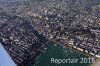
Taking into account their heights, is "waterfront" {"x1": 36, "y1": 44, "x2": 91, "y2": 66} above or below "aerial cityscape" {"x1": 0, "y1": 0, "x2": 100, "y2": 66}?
below

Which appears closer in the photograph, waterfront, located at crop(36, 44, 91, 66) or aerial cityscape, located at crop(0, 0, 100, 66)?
waterfront, located at crop(36, 44, 91, 66)

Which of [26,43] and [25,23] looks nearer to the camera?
[26,43]

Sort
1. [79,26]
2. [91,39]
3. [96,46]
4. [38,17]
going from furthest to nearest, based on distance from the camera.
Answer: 1. [38,17]
2. [79,26]
3. [91,39]
4. [96,46]

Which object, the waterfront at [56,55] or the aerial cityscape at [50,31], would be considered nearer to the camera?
the waterfront at [56,55]

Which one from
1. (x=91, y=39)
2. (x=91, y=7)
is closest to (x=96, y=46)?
(x=91, y=39)

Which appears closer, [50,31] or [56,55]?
[56,55]

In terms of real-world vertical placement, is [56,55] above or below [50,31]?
below

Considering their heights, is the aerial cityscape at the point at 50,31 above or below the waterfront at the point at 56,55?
above

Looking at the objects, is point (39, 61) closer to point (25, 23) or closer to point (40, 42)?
point (40, 42)
